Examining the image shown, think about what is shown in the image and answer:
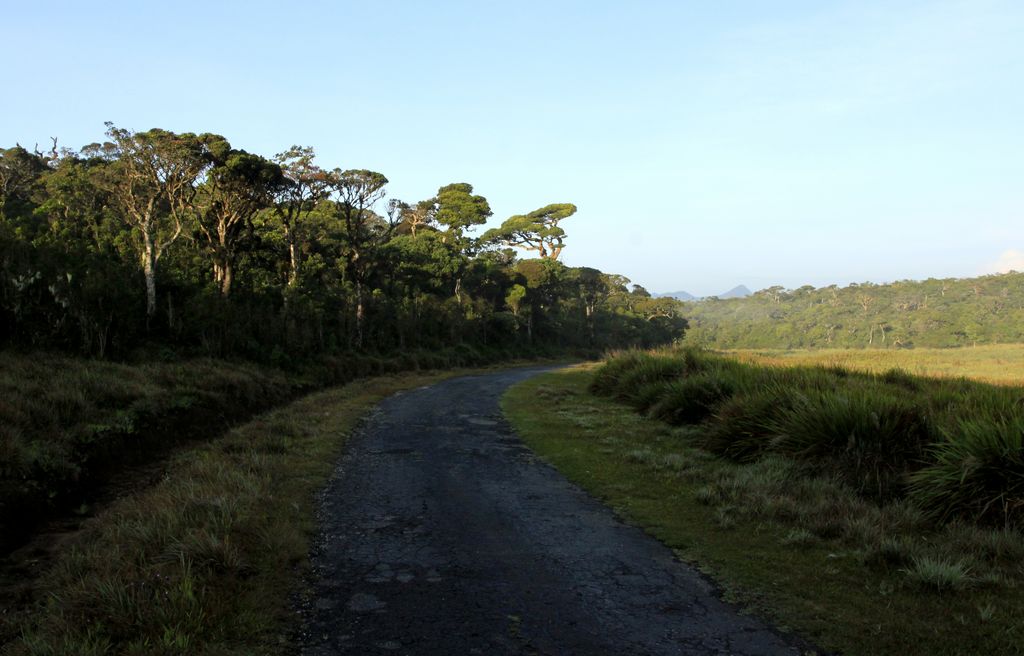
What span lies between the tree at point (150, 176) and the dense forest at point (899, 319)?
9671 cm

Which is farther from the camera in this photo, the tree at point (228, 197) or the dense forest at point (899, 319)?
the dense forest at point (899, 319)

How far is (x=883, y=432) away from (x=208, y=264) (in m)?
28.7

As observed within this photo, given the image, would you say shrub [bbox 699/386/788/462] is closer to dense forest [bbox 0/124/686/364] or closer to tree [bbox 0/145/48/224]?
dense forest [bbox 0/124/686/364]

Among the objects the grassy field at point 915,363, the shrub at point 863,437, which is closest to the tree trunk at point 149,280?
the shrub at point 863,437

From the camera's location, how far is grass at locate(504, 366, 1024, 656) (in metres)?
4.44

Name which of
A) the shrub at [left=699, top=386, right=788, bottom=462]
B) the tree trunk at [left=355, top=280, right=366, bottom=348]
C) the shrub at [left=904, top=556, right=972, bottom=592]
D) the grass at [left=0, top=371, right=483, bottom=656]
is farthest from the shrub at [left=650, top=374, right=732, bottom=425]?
the tree trunk at [left=355, top=280, right=366, bottom=348]

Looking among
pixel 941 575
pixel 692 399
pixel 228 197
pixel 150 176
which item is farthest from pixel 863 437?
pixel 228 197

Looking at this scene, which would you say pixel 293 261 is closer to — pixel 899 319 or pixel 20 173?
pixel 20 173

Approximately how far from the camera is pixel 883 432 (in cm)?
877

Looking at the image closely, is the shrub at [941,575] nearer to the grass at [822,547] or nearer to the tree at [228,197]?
the grass at [822,547]

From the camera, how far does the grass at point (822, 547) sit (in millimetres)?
4438

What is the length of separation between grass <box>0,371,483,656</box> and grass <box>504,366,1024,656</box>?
13.6 ft

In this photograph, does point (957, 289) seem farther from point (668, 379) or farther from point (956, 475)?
point (956, 475)

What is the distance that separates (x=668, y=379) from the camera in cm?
1806
